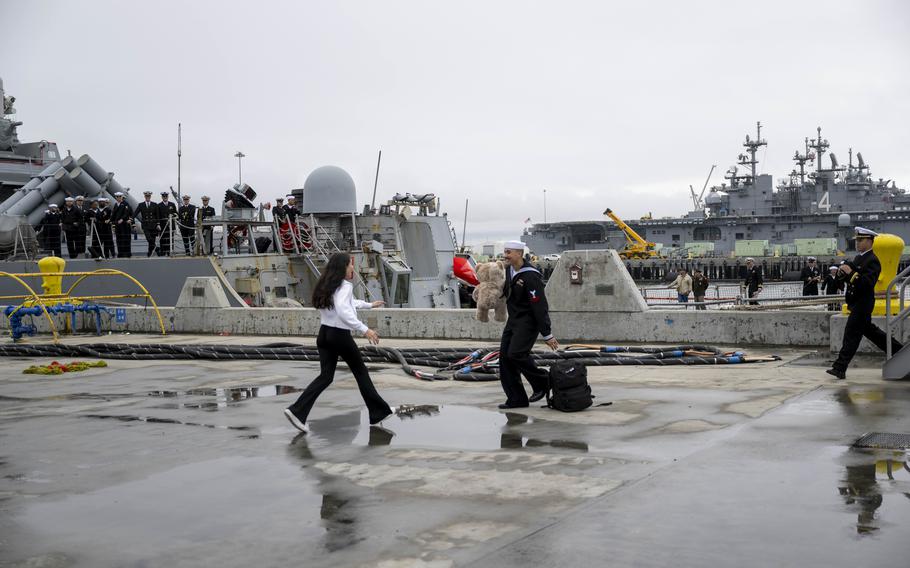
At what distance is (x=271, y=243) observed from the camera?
28.8 meters

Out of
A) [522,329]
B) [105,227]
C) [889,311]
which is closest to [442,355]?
[522,329]

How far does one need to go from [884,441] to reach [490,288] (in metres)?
4.57

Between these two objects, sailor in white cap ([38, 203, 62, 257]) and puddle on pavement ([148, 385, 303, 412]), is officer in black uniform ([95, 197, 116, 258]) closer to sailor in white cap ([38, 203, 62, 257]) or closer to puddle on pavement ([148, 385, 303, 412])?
sailor in white cap ([38, 203, 62, 257])

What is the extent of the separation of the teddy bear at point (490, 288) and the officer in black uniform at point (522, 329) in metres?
1.10

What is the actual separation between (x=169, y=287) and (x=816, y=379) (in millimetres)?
19848

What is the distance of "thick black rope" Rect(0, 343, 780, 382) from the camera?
38.0 ft

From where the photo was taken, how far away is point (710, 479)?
5.80 m

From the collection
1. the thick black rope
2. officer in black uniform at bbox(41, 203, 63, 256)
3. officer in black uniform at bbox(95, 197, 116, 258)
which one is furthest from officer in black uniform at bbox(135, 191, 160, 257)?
the thick black rope

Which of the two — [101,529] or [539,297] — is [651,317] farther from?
[101,529]

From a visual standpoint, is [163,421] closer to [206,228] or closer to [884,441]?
[884,441]

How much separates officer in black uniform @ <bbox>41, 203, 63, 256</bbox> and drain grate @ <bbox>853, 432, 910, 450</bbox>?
26.7 metres

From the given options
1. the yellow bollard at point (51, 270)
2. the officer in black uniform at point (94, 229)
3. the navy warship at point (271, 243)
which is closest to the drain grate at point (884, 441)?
the yellow bollard at point (51, 270)

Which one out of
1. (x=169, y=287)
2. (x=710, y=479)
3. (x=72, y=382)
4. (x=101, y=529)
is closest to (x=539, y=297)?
(x=710, y=479)

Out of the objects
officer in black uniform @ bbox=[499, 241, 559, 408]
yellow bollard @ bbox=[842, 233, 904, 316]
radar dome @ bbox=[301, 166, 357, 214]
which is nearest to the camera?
officer in black uniform @ bbox=[499, 241, 559, 408]
